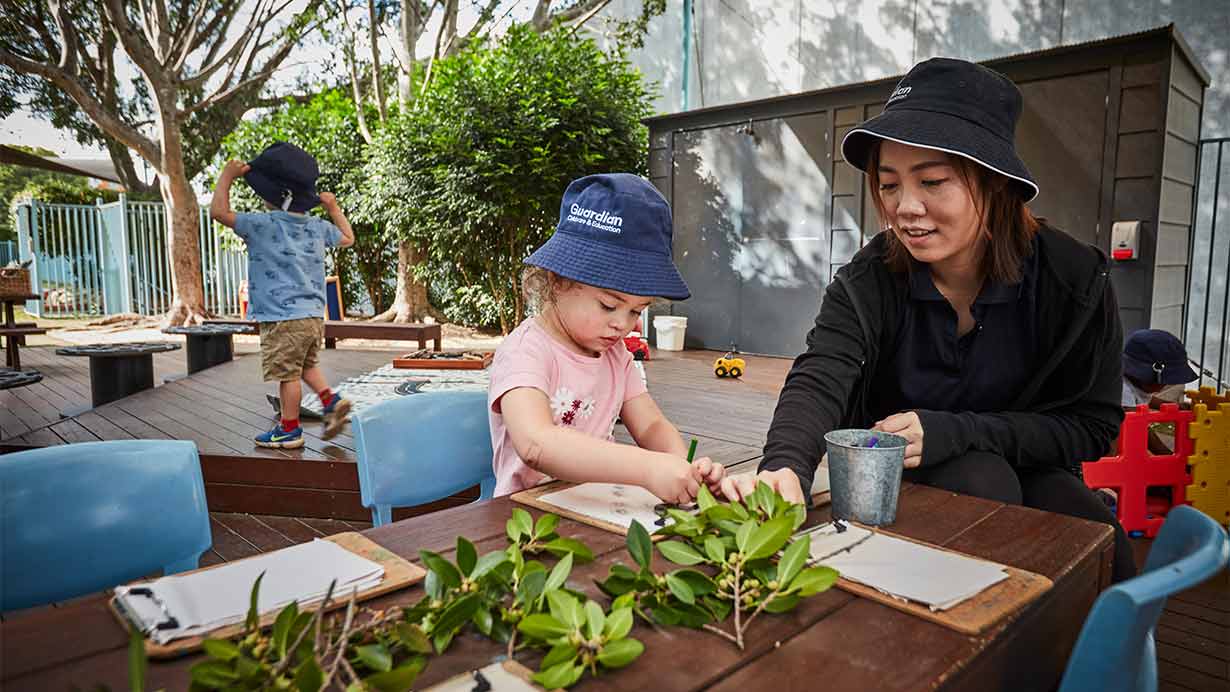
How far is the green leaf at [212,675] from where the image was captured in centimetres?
54

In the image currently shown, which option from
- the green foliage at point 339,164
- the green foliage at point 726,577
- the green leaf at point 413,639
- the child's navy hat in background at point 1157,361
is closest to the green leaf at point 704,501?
the green foliage at point 726,577

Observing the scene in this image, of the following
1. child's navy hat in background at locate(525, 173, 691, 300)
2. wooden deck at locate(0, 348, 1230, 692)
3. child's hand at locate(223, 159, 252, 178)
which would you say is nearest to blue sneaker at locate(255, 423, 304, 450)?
wooden deck at locate(0, 348, 1230, 692)

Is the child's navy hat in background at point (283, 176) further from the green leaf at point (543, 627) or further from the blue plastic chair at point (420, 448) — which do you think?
the green leaf at point (543, 627)

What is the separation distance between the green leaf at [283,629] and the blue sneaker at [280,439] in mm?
2996

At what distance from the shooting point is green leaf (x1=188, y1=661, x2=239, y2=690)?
538mm

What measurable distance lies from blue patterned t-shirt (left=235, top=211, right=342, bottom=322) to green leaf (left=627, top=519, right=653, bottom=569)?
11.0 feet

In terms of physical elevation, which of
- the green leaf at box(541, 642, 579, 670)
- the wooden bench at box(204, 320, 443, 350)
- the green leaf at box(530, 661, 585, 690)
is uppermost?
the green leaf at box(541, 642, 579, 670)

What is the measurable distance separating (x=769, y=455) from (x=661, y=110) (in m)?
11.1

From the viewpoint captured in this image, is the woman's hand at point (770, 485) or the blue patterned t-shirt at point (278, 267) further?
the blue patterned t-shirt at point (278, 267)

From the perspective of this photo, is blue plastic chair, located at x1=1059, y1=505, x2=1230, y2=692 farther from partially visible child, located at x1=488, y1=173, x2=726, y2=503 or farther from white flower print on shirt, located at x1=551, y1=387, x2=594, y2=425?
white flower print on shirt, located at x1=551, y1=387, x2=594, y2=425

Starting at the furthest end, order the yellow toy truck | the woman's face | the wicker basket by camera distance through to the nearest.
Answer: the wicker basket
the yellow toy truck
the woman's face

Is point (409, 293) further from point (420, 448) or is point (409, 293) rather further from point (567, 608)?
point (567, 608)

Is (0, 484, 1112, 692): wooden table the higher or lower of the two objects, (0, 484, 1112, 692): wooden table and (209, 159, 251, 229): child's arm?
the lower

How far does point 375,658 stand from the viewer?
1.93 ft
